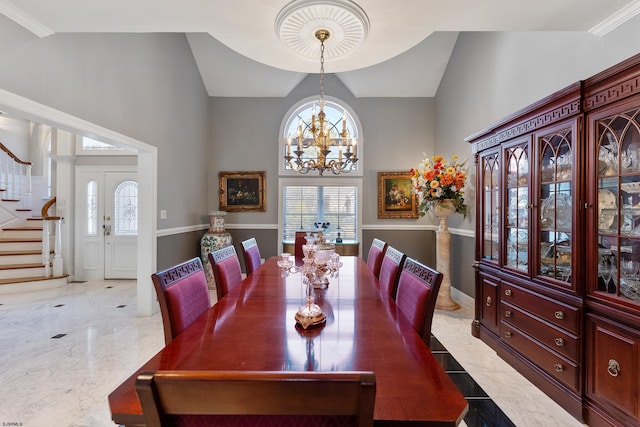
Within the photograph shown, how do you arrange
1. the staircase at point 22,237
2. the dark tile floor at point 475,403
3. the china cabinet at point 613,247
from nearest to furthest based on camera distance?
the china cabinet at point 613,247 → the dark tile floor at point 475,403 → the staircase at point 22,237

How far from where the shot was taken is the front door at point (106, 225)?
16.6 feet

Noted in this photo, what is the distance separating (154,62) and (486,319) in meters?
4.67

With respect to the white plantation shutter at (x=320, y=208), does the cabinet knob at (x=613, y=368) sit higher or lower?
lower

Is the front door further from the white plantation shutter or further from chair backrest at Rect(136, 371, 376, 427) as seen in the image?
chair backrest at Rect(136, 371, 376, 427)

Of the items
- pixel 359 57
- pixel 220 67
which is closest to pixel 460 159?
pixel 359 57

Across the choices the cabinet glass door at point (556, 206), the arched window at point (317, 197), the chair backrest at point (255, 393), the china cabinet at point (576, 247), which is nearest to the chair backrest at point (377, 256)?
Result: the china cabinet at point (576, 247)

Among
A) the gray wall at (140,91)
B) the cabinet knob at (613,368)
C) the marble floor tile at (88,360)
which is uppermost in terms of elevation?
the gray wall at (140,91)

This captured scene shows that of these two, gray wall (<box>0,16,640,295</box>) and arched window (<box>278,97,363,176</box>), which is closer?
gray wall (<box>0,16,640,295</box>)

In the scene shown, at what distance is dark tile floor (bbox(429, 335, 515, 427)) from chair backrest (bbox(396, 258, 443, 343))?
0.89 metres

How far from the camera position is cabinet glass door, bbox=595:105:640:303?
1562 mm

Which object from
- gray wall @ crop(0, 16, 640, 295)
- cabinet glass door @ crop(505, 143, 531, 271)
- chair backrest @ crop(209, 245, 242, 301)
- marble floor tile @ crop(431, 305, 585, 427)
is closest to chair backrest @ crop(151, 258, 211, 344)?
chair backrest @ crop(209, 245, 242, 301)

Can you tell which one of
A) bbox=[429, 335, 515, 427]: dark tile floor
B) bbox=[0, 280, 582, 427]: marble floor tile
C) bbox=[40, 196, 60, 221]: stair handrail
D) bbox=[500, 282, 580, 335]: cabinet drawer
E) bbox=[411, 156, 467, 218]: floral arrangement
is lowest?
bbox=[429, 335, 515, 427]: dark tile floor

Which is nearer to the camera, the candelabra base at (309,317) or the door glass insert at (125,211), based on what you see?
the candelabra base at (309,317)

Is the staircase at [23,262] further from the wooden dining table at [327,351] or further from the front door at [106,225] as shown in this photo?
→ the wooden dining table at [327,351]
